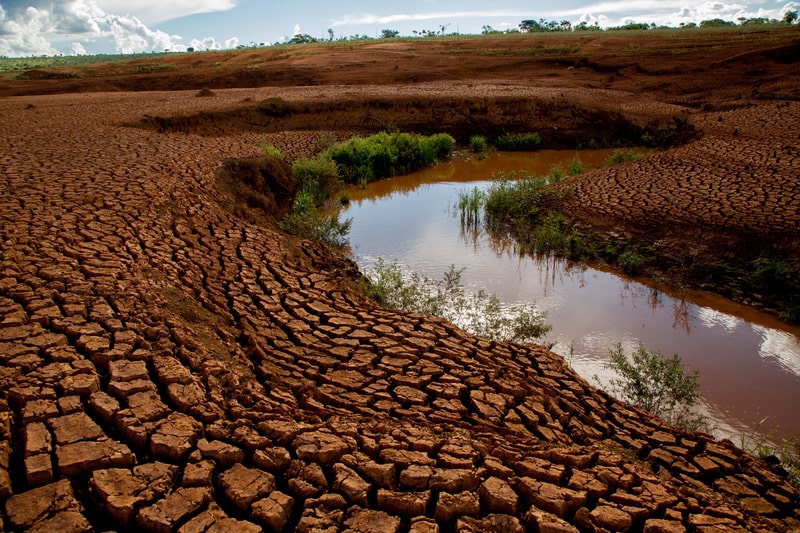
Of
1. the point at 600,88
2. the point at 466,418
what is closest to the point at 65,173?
the point at 466,418

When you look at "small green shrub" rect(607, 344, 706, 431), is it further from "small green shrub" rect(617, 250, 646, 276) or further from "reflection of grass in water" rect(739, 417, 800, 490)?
"small green shrub" rect(617, 250, 646, 276)

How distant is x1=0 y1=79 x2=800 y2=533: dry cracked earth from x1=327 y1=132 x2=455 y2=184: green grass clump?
6646mm

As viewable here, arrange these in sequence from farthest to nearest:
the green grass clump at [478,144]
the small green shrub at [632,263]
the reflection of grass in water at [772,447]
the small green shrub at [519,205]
A: 1. the green grass clump at [478,144]
2. the small green shrub at [519,205]
3. the small green shrub at [632,263]
4. the reflection of grass in water at [772,447]

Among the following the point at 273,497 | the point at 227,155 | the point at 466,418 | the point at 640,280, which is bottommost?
the point at 640,280

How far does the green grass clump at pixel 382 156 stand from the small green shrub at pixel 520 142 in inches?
84.4

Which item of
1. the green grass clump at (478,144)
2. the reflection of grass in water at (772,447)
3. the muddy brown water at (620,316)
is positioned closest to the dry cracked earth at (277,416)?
the reflection of grass in water at (772,447)

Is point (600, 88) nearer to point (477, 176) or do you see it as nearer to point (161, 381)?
point (477, 176)

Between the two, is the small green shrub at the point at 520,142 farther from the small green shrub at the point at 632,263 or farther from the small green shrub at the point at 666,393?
the small green shrub at the point at 666,393

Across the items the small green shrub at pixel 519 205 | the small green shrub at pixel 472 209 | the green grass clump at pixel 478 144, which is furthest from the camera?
the green grass clump at pixel 478 144

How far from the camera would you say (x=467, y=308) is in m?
5.67

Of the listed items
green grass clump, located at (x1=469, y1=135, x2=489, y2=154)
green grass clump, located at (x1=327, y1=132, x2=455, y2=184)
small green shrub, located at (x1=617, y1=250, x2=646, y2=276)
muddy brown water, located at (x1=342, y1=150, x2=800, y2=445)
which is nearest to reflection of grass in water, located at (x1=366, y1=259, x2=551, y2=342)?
muddy brown water, located at (x1=342, y1=150, x2=800, y2=445)

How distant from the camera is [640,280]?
666 centimetres

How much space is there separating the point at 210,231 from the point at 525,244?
4474 millimetres

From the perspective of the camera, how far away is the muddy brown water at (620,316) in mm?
4367
